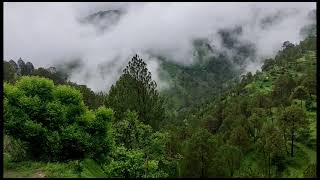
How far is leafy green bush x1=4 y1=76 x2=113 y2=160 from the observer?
38875mm

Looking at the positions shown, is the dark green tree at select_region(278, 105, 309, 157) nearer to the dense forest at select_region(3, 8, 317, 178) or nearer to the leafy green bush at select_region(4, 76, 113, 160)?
the dense forest at select_region(3, 8, 317, 178)

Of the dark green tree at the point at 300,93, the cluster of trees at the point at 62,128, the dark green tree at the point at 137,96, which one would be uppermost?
the dark green tree at the point at 300,93

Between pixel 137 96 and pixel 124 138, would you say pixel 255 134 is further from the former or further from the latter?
pixel 124 138

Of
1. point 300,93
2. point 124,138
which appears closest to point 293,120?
point 300,93

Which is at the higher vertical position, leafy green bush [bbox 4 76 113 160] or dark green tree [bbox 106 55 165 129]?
dark green tree [bbox 106 55 165 129]

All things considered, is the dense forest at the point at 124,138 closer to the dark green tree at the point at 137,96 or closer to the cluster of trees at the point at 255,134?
the dark green tree at the point at 137,96

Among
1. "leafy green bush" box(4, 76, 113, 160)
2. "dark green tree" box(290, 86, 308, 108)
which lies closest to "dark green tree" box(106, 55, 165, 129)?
"leafy green bush" box(4, 76, 113, 160)

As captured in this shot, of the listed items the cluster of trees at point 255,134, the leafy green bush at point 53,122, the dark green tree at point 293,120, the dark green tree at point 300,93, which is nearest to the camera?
the leafy green bush at point 53,122

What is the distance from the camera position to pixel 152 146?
53500 mm

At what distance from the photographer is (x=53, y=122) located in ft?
133

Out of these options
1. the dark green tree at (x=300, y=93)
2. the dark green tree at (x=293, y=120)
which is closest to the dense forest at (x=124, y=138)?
the dark green tree at (x=293, y=120)

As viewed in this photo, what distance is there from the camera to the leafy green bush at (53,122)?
38875 mm

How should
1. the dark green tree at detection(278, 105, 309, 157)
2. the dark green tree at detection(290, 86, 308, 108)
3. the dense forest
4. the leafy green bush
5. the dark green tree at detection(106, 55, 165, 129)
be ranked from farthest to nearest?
1. the dark green tree at detection(290, 86, 308, 108)
2. the dark green tree at detection(278, 105, 309, 157)
3. the dark green tree at detection(106, 55, 165, 129)
4. the dense forest
5. the leafy green bush

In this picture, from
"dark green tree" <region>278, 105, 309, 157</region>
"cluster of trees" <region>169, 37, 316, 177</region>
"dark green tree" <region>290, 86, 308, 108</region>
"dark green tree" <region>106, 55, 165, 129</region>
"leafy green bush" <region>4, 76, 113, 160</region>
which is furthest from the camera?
"dark green tree" <region>290, 86, 308, 108</region>
